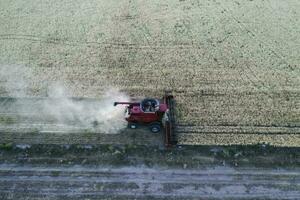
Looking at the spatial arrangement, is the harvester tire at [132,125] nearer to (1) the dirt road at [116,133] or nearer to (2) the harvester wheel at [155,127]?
(1) the dirt road at [116,133]

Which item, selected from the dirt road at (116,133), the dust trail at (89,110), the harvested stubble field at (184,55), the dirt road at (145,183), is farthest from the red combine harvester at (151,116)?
the dirt road at (145,183)

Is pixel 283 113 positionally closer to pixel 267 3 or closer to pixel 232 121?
pixel 232 121

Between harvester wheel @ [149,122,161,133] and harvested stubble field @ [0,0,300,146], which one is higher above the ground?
harvested stubble field @ [0,0,300,146]

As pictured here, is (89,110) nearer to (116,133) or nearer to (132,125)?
(116,133)

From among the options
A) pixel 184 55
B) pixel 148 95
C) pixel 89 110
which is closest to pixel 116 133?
pixel 89 110

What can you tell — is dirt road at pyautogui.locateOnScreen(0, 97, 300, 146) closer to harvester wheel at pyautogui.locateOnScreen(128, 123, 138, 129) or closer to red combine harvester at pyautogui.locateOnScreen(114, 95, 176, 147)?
harvester wheel at pyautogui.locateOnScreen(128, 123, 138, 129)

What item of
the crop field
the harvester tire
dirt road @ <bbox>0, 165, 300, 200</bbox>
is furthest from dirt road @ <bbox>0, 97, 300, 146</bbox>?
dirt road @ <bbox>0, 165, 300, 200</bbox>

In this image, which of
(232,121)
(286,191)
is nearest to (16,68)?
(232,121)
